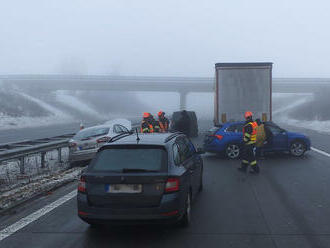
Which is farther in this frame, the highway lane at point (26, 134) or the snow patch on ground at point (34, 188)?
the highway lane at point (26, 134)

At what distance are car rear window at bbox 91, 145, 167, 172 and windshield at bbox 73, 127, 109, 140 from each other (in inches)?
285

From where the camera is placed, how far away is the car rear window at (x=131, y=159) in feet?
18.0

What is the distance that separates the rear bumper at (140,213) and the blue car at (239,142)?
8.61 meters

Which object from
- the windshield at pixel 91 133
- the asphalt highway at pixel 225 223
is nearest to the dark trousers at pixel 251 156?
the asphalt highway at pixel 225 223

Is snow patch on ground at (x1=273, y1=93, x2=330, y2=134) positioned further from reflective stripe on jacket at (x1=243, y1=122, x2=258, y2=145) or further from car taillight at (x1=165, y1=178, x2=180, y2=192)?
car taillight at (x1=165, y1=178, x2=180, y2=192)

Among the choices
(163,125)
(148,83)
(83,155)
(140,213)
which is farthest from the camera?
(148,83)

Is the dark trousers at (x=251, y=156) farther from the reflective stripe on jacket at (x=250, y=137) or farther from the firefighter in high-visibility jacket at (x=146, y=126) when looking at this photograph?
the firefighter in high-visibility jacket at (x=146, y=126)

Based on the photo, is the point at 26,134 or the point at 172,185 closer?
the point at 172,185

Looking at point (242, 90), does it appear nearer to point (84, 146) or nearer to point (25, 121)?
point (84, 146)

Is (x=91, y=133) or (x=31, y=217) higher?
(x=91, y=133)

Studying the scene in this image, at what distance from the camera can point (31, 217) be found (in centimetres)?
666

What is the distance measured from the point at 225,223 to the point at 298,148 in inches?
349

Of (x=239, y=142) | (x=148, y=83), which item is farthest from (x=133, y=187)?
(x=148, y=83)

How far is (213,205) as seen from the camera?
7215 millimetres
